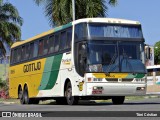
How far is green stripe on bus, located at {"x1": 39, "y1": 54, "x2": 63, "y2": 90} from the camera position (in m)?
23.6

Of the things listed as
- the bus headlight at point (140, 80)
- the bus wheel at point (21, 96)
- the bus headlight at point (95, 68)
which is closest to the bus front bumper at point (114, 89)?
the bus headlight at point (140, 80)

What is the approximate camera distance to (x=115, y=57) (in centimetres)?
2120

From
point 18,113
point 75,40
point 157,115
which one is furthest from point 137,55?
point 18,113

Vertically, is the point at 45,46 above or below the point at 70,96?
above

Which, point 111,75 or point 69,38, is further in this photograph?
point 69,38

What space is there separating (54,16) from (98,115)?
76.4 ft

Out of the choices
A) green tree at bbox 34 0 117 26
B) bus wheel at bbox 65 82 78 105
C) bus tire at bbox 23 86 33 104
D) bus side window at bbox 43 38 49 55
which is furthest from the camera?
green tree at bbox 34 0 117 26

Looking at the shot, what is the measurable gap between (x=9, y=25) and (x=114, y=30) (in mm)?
27533

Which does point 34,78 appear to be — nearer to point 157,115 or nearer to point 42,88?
point 42,88

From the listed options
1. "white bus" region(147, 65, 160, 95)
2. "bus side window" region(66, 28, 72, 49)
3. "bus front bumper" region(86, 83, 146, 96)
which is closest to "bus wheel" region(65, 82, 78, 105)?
"bus front bumper" region(86, 83, 146, 96)

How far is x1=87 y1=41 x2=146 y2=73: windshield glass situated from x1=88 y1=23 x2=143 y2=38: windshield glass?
1.20ft

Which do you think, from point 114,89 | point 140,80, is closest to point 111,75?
point 114,89

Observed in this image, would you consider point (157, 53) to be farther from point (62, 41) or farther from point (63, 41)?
point (63, 41)

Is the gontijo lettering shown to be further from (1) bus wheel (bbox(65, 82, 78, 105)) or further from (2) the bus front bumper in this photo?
(2) the bus front bumper
